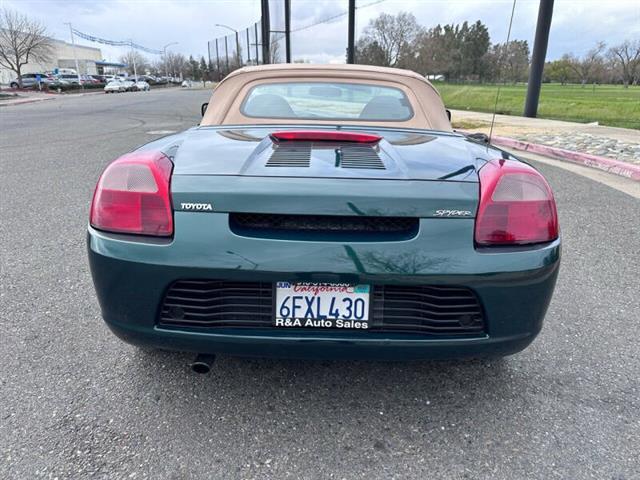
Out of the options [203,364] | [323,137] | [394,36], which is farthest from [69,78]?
[203,364]

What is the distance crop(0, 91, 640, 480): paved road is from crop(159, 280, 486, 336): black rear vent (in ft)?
1.54

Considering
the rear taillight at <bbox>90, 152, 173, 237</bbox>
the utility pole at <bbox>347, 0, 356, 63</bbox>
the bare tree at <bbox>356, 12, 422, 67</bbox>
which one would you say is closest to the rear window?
the rear taillight at <bbox>90, 152, 173, 237</bbox>

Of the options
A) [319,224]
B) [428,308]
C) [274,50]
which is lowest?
[428,308]

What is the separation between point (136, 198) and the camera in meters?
1.72

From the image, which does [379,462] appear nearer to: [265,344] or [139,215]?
[265,344]

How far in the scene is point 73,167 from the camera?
721cm

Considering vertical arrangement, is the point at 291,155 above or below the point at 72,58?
below

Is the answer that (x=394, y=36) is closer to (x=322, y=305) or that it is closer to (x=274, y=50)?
(x=274, y=50)

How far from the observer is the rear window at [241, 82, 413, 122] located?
2.87 m

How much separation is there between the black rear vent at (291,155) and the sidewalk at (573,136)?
24.7 feet

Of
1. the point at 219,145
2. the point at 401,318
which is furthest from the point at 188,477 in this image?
the point at 219,145

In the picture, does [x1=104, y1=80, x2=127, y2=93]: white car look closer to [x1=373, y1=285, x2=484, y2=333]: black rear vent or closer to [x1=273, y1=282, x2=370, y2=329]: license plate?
[x1=273, y1=282, x2=370, y2=329]: license plate

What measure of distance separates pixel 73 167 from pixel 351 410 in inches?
269

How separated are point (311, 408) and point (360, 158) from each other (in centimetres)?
108
